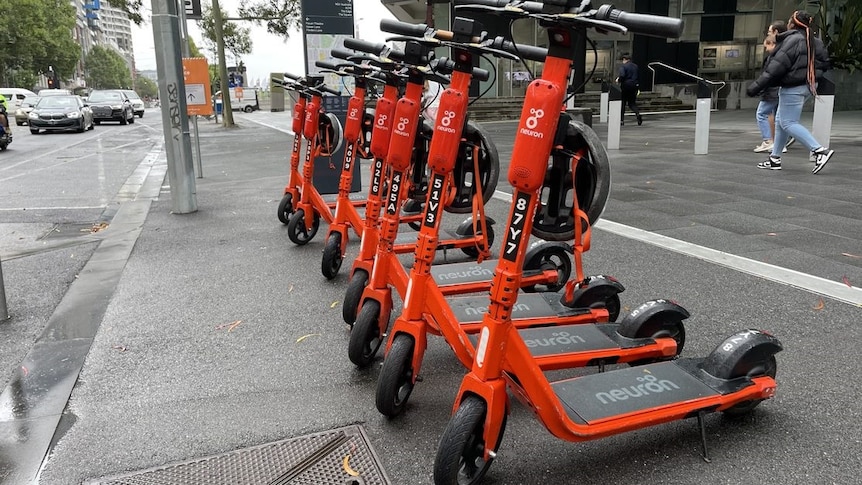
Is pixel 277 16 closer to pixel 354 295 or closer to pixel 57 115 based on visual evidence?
pixel 57 115

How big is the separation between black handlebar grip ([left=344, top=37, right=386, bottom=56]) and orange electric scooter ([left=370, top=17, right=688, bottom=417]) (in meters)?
0.35

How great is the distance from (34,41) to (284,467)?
68.6 m

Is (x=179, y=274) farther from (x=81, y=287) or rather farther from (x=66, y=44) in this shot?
(x=66, y=44)

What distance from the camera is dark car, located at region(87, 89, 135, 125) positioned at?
100 feet

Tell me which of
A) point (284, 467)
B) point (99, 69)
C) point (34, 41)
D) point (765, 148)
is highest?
point (34, 41)

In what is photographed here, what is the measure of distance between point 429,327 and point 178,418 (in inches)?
49.1

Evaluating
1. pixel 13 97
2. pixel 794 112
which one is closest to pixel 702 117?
pixel 794 112

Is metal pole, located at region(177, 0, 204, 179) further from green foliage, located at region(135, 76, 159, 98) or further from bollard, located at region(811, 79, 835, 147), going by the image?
green foliage, located at region(135, 76, 159, 98)

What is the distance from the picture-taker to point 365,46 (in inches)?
151

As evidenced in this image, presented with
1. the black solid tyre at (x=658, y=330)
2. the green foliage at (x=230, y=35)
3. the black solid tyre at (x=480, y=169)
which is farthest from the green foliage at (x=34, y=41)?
the black solid tyre at (x=658, y=330)

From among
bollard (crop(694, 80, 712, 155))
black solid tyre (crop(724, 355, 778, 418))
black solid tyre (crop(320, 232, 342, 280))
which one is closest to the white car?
bollard (crop(694, 80, 712, 155))

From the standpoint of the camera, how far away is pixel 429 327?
3.21 m

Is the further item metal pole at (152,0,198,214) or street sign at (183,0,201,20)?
street sign at (183,0,201,20)

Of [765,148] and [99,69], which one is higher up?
[99,69]
